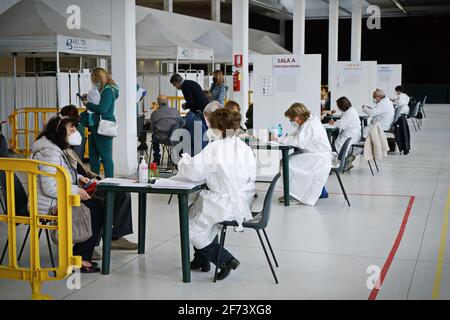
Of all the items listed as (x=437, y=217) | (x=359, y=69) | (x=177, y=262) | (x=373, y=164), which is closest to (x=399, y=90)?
(x=359, y=69)

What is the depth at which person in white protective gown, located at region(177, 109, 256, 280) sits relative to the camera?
4.53m

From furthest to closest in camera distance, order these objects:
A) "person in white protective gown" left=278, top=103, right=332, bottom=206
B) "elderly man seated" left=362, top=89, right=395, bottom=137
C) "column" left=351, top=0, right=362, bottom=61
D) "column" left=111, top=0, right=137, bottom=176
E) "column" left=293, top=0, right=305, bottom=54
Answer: "column" left=351, top=0, right=362, bottom=61 < "column" left=293, top=0, right=305, bottom=54 < "elderly man seated" left=362, top=89, right=395, bottom=137 < "column" left=111, top=0, right=137, bottom=176 < "person in white protective gown" left=278, top=103, right=332, bottom=206

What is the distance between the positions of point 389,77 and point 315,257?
Result: 15.8 m

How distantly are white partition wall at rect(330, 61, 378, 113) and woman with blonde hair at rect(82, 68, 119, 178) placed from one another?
9.19 meters

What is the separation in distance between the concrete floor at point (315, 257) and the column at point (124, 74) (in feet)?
6.96

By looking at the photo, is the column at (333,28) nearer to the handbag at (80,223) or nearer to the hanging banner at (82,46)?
the hanging banner at (82,46)

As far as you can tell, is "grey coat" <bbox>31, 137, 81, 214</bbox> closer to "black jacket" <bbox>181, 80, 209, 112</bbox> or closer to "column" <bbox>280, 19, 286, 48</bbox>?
"black jacket" <bbox>181, 80, 209, 112</bbox>

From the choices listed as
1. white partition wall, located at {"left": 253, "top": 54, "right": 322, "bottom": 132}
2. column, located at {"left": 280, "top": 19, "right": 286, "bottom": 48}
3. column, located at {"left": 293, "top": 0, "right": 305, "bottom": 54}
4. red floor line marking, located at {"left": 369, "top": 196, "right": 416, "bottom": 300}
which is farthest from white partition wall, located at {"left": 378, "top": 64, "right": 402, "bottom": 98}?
column, located at {"left": 280, "top": 19, "right": 286, "bottom": 48}

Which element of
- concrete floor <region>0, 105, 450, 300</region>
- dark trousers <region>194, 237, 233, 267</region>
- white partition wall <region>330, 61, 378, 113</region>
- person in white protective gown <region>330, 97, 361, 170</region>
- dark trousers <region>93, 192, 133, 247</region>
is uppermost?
white partition wall <region>330, 61, 378, 113</region>

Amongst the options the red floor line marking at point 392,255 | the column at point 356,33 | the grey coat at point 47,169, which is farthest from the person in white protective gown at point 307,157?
the column at point 356,33

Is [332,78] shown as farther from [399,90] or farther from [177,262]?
[177,262]

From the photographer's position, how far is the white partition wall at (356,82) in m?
16.2

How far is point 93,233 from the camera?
15.7ft
